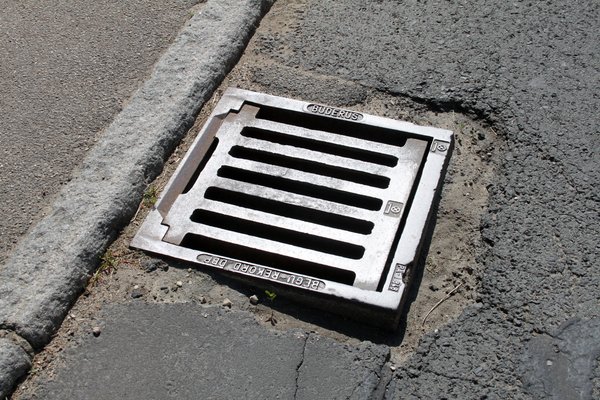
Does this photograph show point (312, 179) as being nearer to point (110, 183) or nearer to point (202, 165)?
point (202, 165)

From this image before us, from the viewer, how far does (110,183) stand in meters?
2.35

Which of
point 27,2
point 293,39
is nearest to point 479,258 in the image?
point 293,39

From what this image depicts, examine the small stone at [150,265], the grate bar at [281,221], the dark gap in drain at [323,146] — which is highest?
the dark gap in drain at [323,146]

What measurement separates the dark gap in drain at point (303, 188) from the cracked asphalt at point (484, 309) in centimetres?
35

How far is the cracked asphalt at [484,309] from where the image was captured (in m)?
1.91

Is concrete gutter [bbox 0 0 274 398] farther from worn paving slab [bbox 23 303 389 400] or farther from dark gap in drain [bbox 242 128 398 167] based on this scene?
dark gap in drain [bbox 242 128 398 167]

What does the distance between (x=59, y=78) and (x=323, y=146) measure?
3.24ft

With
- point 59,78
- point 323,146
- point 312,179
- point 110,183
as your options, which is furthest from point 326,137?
point 59,78

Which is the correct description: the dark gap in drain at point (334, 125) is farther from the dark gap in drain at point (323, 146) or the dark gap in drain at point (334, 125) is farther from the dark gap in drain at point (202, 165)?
the dark gap in drain at point (202, 165)

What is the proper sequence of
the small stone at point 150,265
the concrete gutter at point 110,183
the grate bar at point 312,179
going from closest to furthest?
the concrete gutter at point 110,183 → the small stone at point 150,265 → the grate bar at point 312,179

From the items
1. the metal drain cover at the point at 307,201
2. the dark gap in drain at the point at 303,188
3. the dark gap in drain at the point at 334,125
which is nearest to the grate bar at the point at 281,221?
the metal drain cover at the point at 307,201

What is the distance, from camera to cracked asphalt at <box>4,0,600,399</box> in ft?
6.25

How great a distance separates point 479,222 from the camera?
2.25 metres

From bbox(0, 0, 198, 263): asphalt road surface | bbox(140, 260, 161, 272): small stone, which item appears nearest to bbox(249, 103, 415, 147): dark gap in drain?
bbox(0, 0, 198, 263): asphalt road surface
